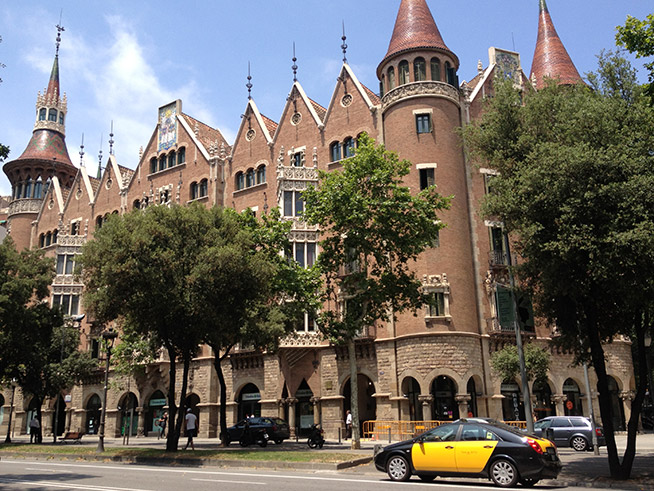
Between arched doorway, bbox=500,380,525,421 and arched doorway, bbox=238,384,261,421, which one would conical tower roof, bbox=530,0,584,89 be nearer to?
arched doorway, bbox=500,380,525,421

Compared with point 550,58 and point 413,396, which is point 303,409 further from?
point 550,58

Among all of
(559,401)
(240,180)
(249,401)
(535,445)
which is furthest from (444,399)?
(240,180)

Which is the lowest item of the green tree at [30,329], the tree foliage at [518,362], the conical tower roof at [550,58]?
the tree foliage at [518,362]

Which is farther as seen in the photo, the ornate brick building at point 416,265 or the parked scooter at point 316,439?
the ornate brick building at point 416,265

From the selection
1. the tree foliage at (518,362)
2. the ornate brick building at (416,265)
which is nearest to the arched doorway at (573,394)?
the ornate brick building at (416,265)

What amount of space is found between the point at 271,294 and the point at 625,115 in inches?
664

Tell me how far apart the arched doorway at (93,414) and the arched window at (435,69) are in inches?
1381

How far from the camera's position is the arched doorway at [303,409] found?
35875mm

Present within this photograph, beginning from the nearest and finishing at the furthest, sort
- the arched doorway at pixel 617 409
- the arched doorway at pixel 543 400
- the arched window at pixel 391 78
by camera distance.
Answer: the arched doorway at pixel 543 400 < the arched doorway at pixel 617 409 < the arched window at pixel 391 78

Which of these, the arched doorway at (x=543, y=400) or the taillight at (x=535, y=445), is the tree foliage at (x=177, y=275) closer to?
the taillight at (x=535, y=445)

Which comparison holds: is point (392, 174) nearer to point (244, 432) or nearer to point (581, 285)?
point (581, 285)

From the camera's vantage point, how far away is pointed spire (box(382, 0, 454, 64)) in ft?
118

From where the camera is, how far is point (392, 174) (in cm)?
2506

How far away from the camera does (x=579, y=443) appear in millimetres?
25219
